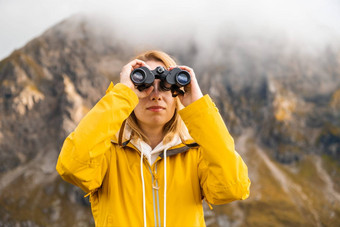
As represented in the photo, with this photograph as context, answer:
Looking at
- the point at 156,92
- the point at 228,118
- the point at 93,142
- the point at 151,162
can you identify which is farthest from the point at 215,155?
the point at 228,118

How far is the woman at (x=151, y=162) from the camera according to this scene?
10.7ft

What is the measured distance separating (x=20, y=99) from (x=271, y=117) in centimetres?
13399

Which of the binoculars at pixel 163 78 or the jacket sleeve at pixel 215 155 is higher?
the binoculars at pixel 163 78

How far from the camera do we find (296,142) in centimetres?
14250

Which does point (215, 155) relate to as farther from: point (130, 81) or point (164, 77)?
point (130, 81)

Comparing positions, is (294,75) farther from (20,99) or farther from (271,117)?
(20,99)

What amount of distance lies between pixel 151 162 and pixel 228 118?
521 ft

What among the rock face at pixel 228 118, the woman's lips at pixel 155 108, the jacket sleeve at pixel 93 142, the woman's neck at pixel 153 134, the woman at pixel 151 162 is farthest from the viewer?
the rock face at pixel 228 118

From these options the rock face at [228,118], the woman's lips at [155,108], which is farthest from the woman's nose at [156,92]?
the rock face at [228,118]

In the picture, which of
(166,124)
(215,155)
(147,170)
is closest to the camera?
(215,155)

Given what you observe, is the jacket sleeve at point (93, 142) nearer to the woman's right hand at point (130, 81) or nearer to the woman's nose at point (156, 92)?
the woman's right hand at point (130, 81)

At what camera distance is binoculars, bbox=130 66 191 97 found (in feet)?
11.9

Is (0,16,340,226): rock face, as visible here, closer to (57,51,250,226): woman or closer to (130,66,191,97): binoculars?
(57,51,250,226): woman

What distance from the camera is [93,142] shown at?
10.4 feet
